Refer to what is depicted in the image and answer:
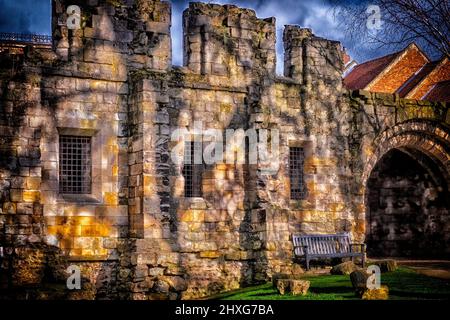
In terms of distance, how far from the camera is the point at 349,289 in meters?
14.8

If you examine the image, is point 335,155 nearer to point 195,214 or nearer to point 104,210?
point 195,214

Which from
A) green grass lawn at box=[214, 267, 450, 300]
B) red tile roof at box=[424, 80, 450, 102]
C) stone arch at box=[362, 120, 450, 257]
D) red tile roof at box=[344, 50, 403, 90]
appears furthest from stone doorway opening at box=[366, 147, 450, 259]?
red tile roof at box=[344, 50, 403, 90]

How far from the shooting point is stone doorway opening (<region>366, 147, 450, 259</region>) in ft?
75.9

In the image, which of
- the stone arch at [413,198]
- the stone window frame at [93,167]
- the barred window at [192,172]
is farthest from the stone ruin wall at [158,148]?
the stone arch at [413,198]

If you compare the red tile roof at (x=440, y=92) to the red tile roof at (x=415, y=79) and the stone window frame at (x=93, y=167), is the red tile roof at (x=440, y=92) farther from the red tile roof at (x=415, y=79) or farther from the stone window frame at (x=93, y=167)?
the stone window frame at (x=93, y=167)

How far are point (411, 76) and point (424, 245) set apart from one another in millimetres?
17330

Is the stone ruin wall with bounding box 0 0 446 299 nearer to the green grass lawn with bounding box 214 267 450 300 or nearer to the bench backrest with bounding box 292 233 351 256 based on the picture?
the bench backrest with bounding box 292 233 351 256

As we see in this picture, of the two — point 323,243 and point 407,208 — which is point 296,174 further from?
point 407,208

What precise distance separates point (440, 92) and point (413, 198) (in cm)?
1261

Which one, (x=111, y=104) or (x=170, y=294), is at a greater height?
(x=111, y=104)

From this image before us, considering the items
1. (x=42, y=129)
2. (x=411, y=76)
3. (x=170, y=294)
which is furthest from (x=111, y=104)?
(x=411, y=76)
